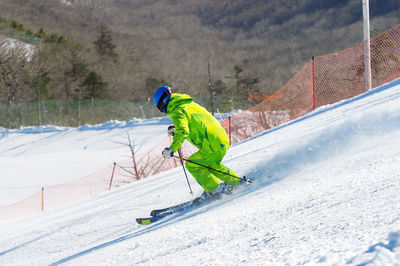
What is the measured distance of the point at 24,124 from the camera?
3681 centimetres

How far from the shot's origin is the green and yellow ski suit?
4.45 metres

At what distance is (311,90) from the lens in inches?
479

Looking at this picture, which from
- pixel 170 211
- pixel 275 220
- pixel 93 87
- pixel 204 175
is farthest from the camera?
pixel 93 87

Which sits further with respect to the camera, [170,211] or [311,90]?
[311,90]

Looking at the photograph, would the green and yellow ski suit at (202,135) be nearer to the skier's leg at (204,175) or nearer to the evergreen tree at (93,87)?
the skier's leg at (204,175)

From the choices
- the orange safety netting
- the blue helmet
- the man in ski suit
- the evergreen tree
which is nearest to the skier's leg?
the man in ski suit

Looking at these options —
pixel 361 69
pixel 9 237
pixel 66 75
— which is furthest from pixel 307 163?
pixel 66 75

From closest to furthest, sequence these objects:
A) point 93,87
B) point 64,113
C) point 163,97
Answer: point 163,97, point 64,113, point 93,87

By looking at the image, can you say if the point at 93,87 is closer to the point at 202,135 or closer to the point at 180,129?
the point at 202,135

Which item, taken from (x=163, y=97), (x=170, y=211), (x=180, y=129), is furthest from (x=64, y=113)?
(x=180, y=129)

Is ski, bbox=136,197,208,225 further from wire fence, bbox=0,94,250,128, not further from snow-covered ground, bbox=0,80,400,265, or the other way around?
wire fence, bbox=0,94,250,128

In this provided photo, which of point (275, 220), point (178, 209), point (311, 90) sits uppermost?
point (311, 90)

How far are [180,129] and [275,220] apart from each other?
66.1 inches

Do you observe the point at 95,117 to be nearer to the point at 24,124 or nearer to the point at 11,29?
the point at 24,124
